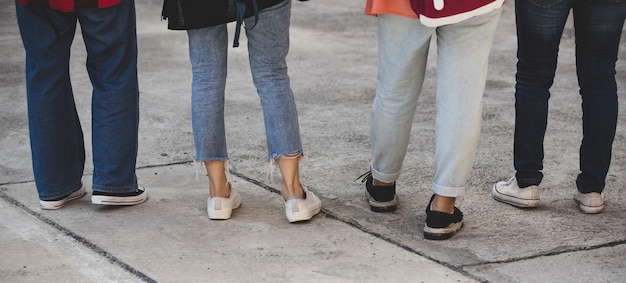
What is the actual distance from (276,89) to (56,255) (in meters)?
1.02

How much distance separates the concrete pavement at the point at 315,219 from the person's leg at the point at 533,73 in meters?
0.21

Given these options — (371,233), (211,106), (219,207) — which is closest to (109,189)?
(219,207)

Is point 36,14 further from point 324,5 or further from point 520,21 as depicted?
point 324,5

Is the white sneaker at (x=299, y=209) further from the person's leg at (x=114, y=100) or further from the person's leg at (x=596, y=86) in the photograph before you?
the person's leg at (x=596, y=86)

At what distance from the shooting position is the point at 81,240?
393 centimetres

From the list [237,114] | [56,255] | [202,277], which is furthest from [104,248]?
[237,114]

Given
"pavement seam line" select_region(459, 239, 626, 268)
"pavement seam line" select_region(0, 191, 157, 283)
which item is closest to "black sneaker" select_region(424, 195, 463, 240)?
"pavement seam line" select_region(459, 239, 626, 268)

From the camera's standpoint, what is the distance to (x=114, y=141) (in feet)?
14.0

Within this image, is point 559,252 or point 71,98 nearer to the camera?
point 559,252

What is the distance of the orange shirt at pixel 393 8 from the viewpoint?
3734mm

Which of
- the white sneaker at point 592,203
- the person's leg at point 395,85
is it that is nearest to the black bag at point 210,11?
the person's leg at point 395,85

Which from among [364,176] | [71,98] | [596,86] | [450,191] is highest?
[596,86]

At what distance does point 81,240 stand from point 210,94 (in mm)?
734

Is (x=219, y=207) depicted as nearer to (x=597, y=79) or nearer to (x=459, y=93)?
(x=459, y=93)
